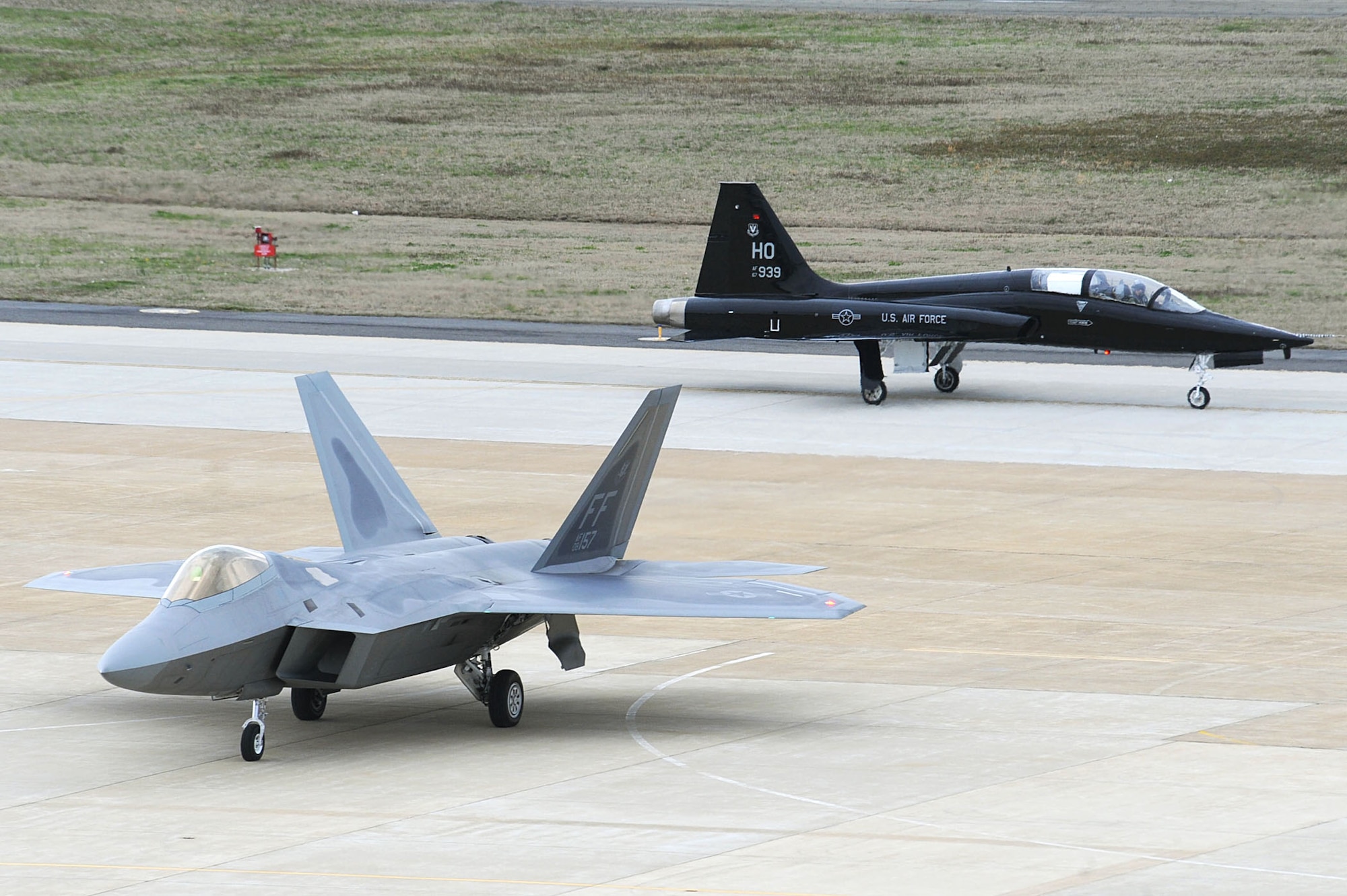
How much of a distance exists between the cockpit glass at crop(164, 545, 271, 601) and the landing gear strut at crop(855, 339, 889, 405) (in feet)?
81.0

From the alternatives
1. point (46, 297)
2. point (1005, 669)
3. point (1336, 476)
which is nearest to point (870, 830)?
point (1005, 669)

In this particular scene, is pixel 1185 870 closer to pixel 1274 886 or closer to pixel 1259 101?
pixel 1274 886

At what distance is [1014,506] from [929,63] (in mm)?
76345

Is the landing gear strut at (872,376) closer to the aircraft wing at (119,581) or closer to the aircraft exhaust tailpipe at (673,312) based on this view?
the aircraft exhaust tailpipe at (673,312)

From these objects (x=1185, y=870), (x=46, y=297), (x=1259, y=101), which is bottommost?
(x=1185, y=870)

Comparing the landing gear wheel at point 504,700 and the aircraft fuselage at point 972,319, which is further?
the aircraft fuselage at point 972,319

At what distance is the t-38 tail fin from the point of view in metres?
41.1

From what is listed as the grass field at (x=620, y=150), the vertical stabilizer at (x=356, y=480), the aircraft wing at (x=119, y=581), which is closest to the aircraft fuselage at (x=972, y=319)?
the grass field at (x=620, y=150)

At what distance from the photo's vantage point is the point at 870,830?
1398 centimetres

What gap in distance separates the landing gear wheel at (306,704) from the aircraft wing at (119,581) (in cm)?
158

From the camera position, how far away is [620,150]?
8956 cm

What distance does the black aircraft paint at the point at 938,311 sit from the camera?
3891 cm

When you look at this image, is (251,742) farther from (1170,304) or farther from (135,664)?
(1170,304)

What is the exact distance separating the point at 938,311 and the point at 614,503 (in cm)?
2175
